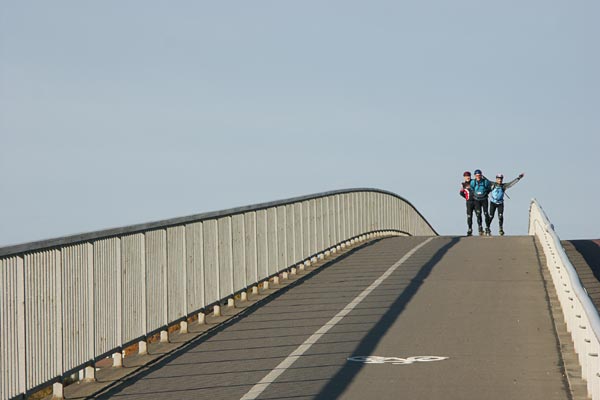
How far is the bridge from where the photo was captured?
12.6 metres

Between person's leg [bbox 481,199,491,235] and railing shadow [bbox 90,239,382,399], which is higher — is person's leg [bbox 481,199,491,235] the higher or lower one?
the higher one

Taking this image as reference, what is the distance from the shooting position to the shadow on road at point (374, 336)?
12.9m

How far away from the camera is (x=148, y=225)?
16.8m

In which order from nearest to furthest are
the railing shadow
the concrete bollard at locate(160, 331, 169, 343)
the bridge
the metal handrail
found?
the metal handrail
the bridge
the railing shadow
the concrete bollard at locate(160, 331, 169, 343)

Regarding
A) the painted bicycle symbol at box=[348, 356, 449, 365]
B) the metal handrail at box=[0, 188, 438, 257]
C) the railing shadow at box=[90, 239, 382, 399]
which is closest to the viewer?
the metal handrail at box=[0, 188, 438, 257]

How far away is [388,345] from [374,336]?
914mm

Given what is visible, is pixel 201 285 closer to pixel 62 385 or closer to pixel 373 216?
pixel 62 385

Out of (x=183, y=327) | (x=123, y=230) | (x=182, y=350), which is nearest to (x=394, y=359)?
(x=182, y=350)

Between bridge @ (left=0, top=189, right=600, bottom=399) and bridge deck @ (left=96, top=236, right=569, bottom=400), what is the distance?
3 centimetres

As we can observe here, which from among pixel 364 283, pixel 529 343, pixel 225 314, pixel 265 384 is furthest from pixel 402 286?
pixel 265 384

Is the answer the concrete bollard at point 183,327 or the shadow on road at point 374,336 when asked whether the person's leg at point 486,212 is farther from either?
the concrete bollard at point 183,327

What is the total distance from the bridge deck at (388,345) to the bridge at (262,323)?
0.03m

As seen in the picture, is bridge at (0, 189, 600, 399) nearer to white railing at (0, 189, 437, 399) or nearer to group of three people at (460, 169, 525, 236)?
white railing at (0, 189, 437, 399)

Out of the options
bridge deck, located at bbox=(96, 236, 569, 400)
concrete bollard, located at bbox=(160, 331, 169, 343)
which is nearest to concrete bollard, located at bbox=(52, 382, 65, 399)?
bridge deck, located at bbox=(96, 236, 569, 400)
